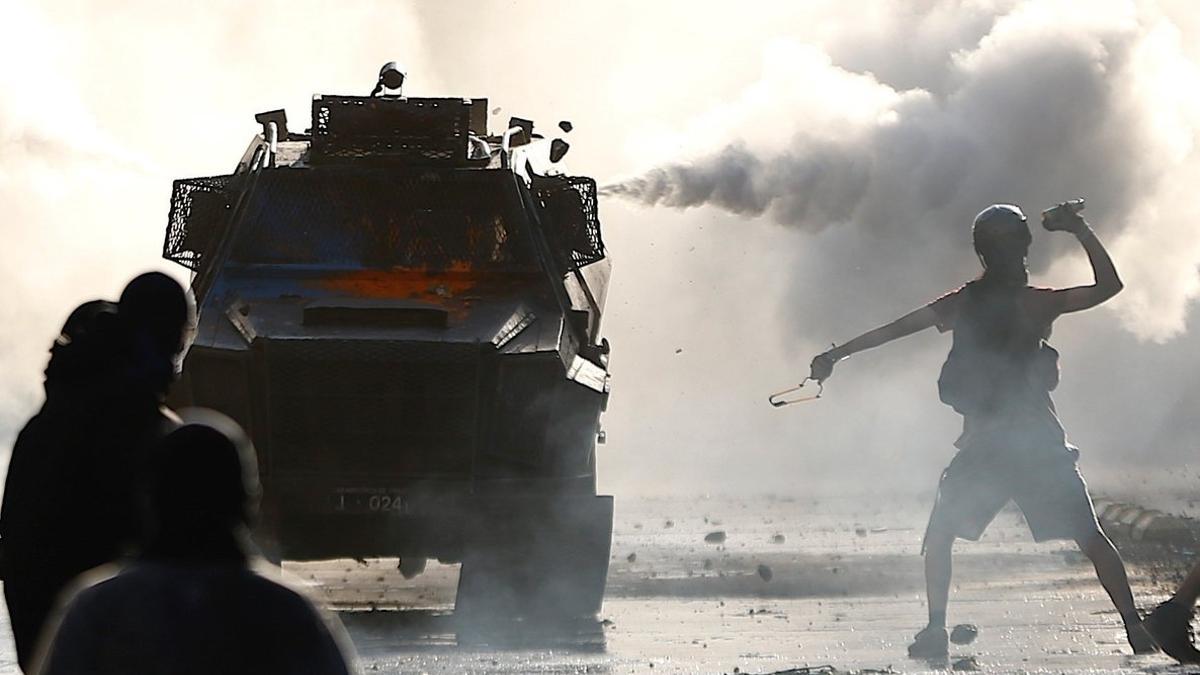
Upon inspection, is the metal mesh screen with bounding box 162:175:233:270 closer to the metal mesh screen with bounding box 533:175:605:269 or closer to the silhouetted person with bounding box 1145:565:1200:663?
the metal mesh screen with bounding box 533:175:605:269

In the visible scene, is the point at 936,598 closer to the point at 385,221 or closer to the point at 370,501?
the point at 370,501

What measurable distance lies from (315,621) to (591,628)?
8.30 meters

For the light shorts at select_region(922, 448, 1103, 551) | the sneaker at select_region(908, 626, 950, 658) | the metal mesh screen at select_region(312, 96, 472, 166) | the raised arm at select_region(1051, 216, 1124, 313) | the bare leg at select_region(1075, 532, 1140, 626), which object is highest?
the metal mesh screen at select_region(312, 96, 472, 166)

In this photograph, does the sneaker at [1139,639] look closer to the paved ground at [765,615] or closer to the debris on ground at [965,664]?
the paved ground at [765,615]

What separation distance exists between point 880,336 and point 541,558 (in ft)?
9.16

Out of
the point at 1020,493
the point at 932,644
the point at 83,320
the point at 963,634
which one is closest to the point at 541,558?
the point at 963,634

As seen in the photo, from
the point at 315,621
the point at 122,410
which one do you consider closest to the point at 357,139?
the point at 122,410

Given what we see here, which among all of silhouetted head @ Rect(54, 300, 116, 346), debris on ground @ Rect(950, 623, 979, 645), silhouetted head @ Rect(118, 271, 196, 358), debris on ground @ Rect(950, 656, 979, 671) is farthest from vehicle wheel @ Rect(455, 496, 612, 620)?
silhouetted head @ Rect(118, 271, 196, 358)

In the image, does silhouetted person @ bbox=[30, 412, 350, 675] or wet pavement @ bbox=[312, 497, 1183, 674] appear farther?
wet pavement @ bbox=[312, 497, 1183, 674]

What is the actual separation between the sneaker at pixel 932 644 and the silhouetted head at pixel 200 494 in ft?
19.9

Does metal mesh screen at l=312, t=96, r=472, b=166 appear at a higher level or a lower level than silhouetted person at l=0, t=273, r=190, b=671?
higher

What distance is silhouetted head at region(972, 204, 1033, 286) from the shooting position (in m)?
9.87

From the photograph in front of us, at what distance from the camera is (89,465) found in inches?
230

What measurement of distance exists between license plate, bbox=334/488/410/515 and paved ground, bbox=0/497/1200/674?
25.2 inches
